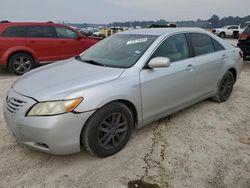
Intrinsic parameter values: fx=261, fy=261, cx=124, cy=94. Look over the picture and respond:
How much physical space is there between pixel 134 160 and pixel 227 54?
3.00m

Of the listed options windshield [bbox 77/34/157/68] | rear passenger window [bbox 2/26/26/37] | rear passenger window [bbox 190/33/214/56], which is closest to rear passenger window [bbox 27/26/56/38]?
rear passenger window [bbox 2/26/26/37]

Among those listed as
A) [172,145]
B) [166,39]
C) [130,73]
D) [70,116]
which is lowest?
[172,145]

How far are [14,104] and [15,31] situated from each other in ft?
19.3

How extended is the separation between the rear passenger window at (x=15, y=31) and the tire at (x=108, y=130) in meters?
6.14

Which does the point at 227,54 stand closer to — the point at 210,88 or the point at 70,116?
the point at 210,88

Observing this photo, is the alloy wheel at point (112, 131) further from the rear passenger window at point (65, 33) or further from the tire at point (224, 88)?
the rear passenger window at point (65, 33)

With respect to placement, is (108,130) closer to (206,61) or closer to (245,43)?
(206,61)

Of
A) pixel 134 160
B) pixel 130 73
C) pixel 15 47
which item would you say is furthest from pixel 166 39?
pixel 15 47

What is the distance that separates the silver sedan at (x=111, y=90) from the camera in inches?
109

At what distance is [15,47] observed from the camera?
791 cm

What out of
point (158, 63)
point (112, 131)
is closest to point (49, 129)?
point (112, 131)

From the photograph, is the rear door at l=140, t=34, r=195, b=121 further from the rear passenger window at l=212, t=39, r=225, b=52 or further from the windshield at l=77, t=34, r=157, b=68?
the rear passenger window at l=212, t=39, r=225, b=52

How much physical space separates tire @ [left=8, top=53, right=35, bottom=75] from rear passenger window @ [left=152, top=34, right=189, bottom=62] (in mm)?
5690

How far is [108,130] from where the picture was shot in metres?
3.13
